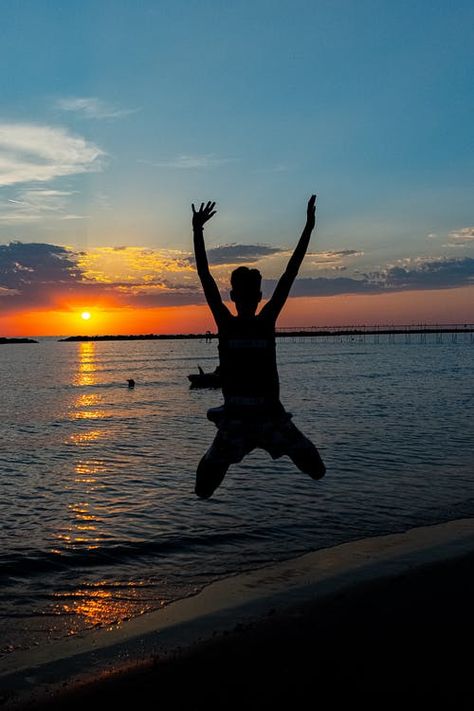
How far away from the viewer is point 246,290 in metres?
5.46

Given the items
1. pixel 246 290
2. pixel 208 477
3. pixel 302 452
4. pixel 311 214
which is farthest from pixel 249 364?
pixel 311 214

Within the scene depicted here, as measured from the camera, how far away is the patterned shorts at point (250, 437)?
552cm

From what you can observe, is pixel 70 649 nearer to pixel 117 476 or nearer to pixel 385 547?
pixel 385 547

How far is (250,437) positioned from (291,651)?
3132 millimetres

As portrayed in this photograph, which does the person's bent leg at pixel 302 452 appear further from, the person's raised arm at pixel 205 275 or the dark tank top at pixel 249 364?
the person's raised arm at pixel 205 275

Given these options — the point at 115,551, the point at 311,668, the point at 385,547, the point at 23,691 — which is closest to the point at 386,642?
the point at 311,668

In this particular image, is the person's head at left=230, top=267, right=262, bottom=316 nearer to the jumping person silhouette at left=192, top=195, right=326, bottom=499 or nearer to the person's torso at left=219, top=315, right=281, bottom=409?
the jumping person silhouette at left=192, top=195, right=326, bottom=499

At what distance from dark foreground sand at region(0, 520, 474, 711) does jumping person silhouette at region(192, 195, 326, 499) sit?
214 centimetres

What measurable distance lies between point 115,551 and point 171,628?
179 inches

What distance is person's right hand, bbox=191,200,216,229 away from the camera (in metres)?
5.49

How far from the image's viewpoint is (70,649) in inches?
329

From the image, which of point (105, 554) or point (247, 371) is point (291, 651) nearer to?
point (247, 371)

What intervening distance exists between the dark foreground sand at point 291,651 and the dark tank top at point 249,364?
272 centimetres

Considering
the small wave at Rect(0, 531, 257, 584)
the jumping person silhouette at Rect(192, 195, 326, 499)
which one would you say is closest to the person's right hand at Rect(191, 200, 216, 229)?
the jumping person silhouette at Rect(192, 195, 326, 499)
